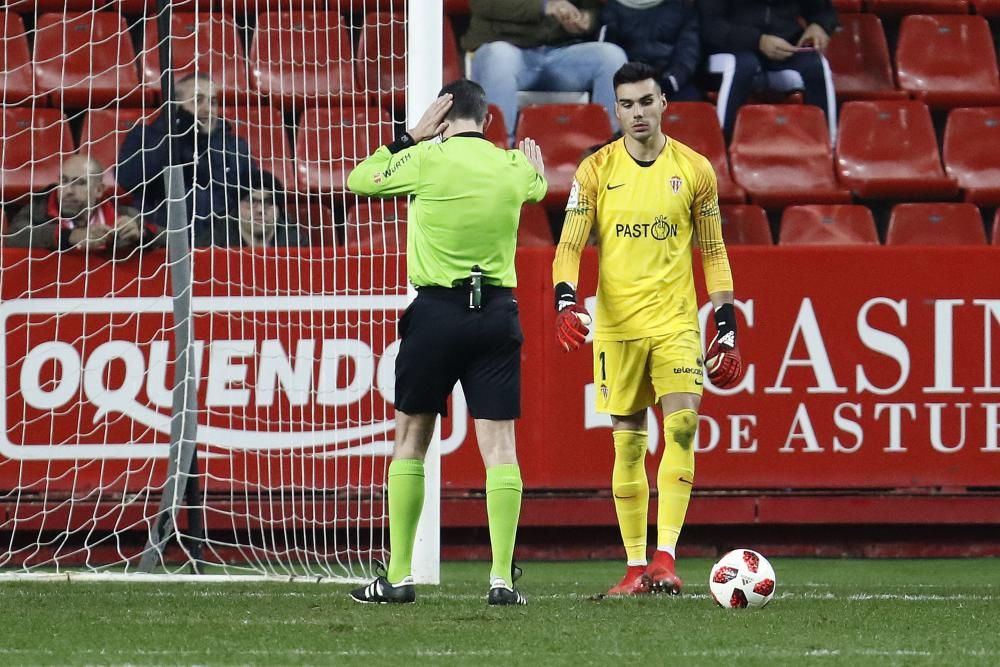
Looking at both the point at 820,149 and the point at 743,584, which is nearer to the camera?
the point at 743,584

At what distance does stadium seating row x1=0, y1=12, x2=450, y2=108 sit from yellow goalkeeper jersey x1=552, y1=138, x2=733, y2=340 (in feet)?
7.20

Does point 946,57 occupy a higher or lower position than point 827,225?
higher

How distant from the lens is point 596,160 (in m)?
6.98

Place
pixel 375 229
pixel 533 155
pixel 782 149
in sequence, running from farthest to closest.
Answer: pixel 782 149, pixel 375 229, pixel 533 155

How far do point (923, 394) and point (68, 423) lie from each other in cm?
430

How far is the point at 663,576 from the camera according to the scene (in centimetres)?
666

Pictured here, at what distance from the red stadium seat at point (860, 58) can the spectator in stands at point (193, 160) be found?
4541 mm

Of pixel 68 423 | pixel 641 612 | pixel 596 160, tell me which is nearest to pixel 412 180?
pixel 596 160

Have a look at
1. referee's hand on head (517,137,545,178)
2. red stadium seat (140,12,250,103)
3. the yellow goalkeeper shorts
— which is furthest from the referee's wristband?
red stadium seat (140,12,250,103)

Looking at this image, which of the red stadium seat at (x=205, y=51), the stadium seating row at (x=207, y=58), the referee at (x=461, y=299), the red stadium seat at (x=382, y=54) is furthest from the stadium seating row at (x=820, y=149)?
the referee at (x=461, y=299)

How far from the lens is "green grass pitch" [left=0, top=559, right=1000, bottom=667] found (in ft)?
Result: 15.8

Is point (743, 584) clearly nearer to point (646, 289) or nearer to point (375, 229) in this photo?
point (646, 289)

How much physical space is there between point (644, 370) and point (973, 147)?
180 inches

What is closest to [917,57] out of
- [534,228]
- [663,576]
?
[534,228]
